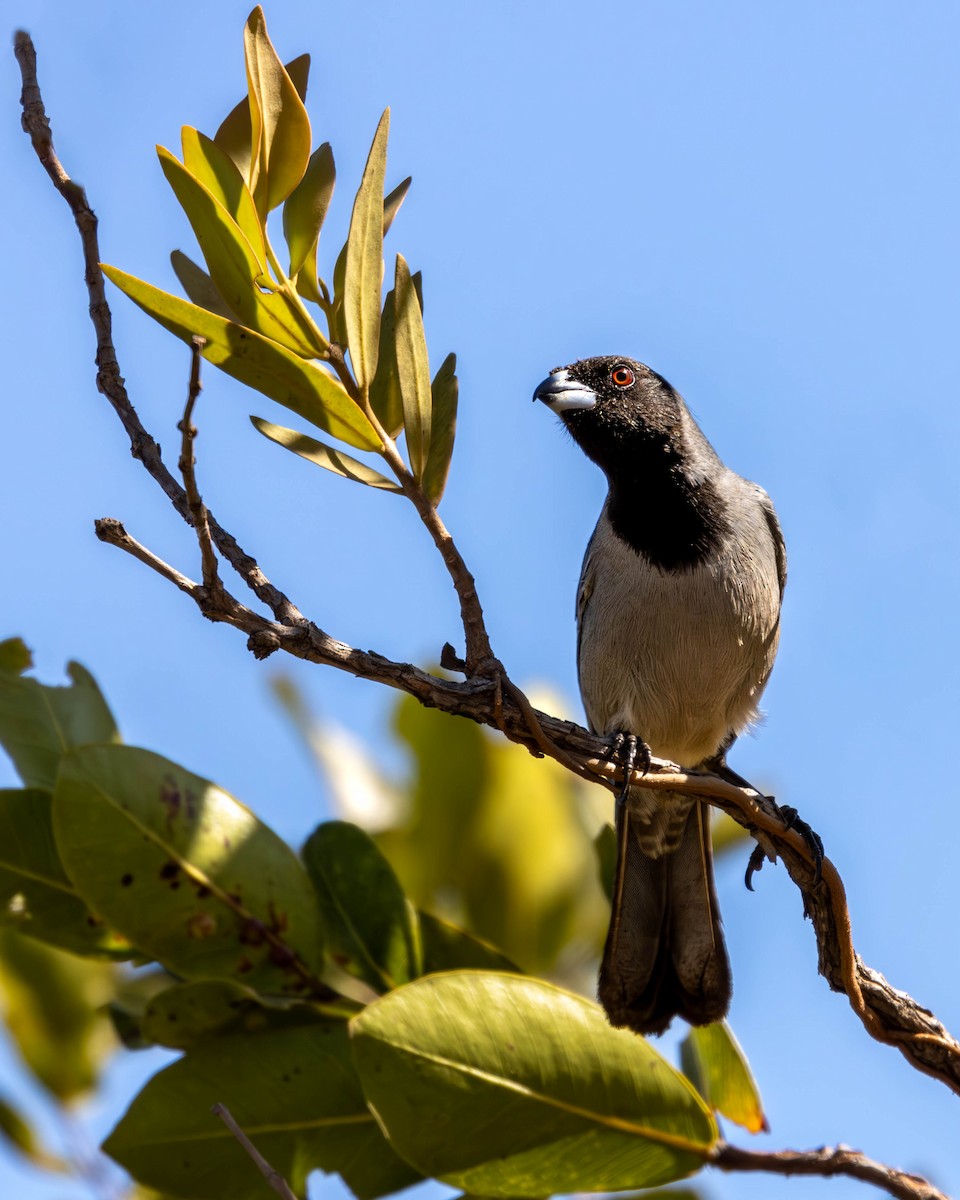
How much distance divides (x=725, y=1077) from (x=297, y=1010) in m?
1.08

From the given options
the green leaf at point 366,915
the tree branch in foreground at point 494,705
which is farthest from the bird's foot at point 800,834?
the green leaf at point 366,915

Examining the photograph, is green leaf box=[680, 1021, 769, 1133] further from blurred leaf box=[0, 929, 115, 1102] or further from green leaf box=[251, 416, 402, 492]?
green leaf box=[251, 416, 402, 492]

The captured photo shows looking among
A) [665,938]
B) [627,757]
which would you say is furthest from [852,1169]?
[665,938]

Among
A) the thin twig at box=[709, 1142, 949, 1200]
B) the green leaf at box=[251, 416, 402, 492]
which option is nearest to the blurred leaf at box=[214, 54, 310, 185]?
the green leaf at box=[251, 416, 402, 492]

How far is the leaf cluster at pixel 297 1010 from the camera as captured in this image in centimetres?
242

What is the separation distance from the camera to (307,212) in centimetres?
240

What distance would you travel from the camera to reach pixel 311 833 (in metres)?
2.89

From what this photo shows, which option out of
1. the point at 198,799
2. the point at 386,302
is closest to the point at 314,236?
the point at 386,302

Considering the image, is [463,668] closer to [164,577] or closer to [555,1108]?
[164,577]

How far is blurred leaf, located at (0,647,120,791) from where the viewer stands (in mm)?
2781

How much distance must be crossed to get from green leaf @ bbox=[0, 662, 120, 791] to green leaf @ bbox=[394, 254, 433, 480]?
108cm

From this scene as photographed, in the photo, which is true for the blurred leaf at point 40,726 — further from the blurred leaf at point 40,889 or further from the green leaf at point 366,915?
the green leaf at point 366,915

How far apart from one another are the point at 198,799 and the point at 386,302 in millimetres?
1110

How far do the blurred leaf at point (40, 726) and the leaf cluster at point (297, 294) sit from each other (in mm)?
870
